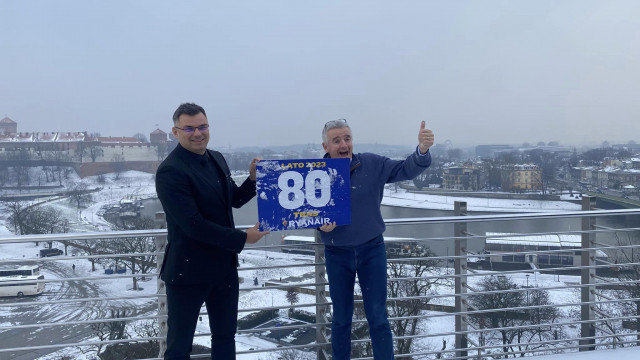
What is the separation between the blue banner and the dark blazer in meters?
0.27

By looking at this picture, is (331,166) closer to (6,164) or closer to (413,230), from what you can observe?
(413,230)

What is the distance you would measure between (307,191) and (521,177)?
1132cm

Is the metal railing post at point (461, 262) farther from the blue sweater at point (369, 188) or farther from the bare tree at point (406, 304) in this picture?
the bare tree at point (406, 304)

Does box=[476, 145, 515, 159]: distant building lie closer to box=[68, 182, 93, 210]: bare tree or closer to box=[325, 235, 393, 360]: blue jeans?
box=[325, 235, 393, 360]: blue jeans

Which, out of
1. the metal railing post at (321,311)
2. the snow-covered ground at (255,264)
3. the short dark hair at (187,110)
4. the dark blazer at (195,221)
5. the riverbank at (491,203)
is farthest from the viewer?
the riverbank at (491,203)

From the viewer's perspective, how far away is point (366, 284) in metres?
2.19

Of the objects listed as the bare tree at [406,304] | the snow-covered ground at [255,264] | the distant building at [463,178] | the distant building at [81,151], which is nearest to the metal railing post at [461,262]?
the snow-covered ground at [255,264]

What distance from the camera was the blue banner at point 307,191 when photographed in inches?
83.1

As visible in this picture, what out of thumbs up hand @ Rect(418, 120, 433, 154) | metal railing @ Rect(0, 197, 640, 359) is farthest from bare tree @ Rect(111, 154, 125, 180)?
thumbs up hand @ Rect(418, 120, 433, 154)

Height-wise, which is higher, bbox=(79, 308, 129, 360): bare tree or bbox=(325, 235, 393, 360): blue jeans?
bbox=(325, 235, 393, 360): blue jeans

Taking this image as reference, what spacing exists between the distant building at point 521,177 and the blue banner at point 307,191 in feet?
36.7

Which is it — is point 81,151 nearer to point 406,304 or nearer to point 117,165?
point 117,165

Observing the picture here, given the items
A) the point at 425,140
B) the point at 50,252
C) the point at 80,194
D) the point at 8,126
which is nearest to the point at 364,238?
the point at 425,140

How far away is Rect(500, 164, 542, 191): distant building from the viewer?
39.0 feet
